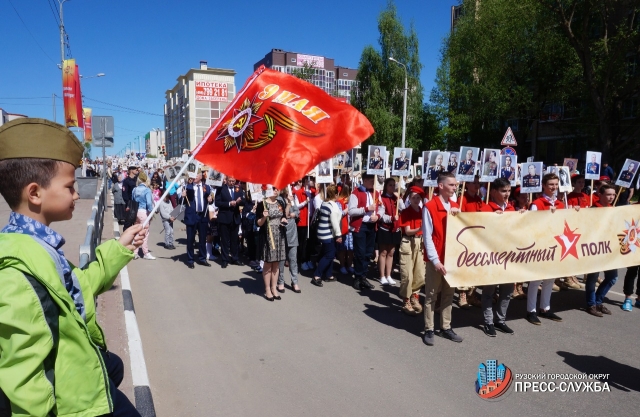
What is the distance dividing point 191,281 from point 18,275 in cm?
712

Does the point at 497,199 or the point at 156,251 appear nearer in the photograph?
the point at 497,199

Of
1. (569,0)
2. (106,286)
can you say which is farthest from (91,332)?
(569,0)

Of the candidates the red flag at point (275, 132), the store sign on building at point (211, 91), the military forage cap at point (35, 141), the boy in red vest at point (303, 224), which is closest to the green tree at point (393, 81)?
the boy in red vest at point (303, 224)

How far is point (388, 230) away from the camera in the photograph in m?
7.99

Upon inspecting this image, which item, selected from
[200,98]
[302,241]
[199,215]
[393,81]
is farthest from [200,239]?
[200,98]

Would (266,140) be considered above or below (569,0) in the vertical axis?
below

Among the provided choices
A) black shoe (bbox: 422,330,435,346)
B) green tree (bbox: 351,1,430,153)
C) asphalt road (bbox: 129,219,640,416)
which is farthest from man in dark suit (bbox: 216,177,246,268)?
green tree (bbox: 351,1,430,153)

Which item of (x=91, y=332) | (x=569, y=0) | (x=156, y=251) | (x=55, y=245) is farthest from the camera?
(x=569, y=0)

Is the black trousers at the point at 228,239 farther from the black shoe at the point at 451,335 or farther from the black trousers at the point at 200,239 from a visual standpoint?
the black shoe at the point at 451,335

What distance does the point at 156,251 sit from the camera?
36.6 feet

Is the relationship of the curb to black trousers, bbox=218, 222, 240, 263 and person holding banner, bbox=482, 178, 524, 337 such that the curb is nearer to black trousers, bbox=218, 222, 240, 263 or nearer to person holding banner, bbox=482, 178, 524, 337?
black trousers, bbox=218, 222, 240, 263

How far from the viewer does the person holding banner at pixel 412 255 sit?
21.6ft

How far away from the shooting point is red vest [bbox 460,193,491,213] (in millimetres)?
6073

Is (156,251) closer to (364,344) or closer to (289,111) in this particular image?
(364,344)
